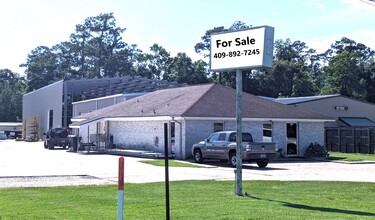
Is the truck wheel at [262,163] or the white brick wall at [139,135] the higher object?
the white brick wall at [139,135]

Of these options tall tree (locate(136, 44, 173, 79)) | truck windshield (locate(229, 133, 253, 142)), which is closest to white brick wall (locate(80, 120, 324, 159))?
truck windshield (locate(229, 133, 253, 142))

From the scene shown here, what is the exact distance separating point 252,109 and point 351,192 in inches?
790

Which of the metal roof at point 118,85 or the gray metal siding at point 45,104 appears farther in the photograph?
the gray metal siding at point 45,104

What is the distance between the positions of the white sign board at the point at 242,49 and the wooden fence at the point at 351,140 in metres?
30.6

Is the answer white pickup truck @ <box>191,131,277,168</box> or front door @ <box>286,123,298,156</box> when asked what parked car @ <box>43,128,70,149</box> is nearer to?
white pickup truck @ <box>191,131,277,168</box>

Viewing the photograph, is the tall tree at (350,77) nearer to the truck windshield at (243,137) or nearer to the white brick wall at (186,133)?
the white brick wall at (186,133)

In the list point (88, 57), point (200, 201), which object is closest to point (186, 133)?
point (200, 201)

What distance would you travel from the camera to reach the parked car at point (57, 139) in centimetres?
4647

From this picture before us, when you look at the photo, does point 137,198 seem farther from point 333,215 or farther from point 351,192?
point 351,192

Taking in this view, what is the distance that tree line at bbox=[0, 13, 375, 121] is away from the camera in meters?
77.2

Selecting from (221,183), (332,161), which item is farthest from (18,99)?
(221,183)

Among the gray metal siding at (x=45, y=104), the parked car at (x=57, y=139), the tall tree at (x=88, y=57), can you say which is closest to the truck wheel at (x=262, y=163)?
the parked car at (x=57, y=139)

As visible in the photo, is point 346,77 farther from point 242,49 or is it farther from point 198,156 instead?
point 242,49

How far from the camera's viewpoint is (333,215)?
10570 millimetres
